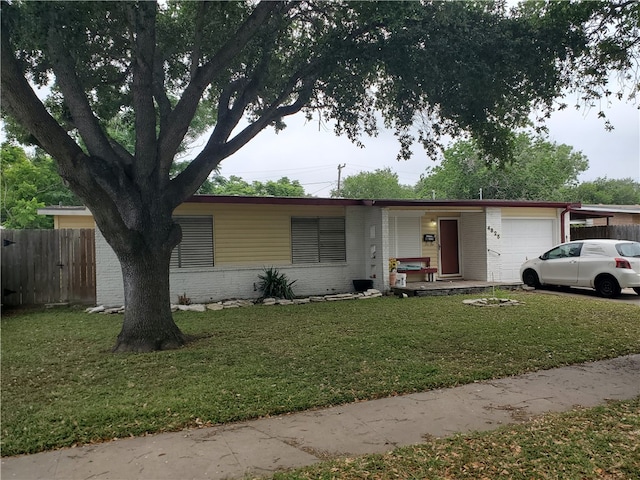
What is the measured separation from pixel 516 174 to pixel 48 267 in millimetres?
30437

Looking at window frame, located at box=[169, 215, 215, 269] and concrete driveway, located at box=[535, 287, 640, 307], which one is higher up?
window frame, located at box=[169, 215, 215, 269]

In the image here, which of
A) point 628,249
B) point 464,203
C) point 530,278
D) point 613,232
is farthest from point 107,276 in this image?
point 613,232

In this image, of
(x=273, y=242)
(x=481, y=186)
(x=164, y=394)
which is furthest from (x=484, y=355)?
(x=481, y=186)

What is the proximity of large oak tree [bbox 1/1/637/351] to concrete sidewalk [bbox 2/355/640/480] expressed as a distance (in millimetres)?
3288

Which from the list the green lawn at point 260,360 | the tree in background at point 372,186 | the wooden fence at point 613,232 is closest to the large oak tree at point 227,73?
the green lawn at point 260,360

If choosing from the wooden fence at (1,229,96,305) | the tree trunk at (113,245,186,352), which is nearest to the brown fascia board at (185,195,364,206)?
the wooden fence at (1,229,96,305)

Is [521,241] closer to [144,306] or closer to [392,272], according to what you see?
[392,272]

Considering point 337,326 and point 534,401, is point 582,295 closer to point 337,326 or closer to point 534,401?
point 337,326

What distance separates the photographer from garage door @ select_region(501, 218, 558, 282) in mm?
15586

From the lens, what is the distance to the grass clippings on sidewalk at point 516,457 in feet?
10.4

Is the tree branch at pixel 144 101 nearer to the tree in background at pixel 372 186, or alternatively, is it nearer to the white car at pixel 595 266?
the white car at pixel 595 266

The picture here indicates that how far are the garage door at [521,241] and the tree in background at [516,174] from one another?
1528 centimetres

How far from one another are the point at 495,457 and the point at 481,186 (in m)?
33.3

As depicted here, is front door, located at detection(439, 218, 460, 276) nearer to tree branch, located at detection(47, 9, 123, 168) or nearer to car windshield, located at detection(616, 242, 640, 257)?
car windshield, located at detection(616, 242, 640, 257)
